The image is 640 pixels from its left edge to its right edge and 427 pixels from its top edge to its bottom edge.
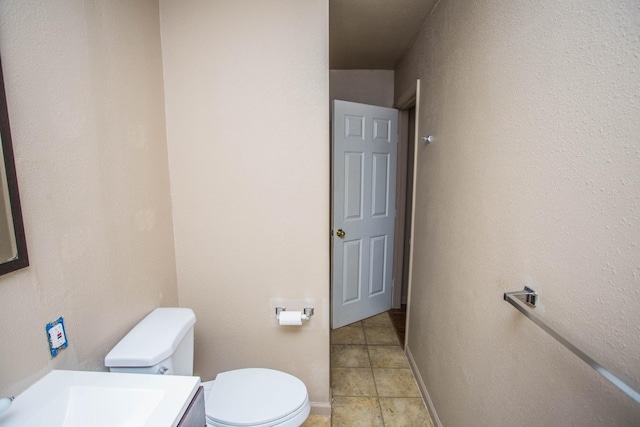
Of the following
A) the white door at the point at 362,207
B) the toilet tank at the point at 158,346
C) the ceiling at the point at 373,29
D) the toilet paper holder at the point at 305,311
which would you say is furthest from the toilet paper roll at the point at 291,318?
the ceiling at the point at 373,29

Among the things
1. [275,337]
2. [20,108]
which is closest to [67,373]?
[20,108]

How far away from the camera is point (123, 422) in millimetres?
771

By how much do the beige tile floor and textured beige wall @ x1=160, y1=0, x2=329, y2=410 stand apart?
0.75 ft

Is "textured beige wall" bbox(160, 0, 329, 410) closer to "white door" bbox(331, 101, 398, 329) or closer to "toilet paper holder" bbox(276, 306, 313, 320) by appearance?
"toilet paper holder" bbox(276, 306, 313, 320)

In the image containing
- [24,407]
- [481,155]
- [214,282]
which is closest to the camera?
[24,407]

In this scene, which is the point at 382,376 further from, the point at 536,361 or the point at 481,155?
the point at 481,155

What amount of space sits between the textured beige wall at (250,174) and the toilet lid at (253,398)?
326mm

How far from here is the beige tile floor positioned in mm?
1724

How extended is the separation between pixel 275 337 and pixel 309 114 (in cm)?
120

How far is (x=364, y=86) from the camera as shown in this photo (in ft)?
9.66

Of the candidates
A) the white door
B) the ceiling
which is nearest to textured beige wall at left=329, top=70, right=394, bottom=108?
the ceiling

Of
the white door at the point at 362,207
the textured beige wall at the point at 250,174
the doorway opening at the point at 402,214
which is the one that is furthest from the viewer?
the doorway opening at the point at 402,214

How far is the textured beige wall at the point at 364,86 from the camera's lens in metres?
2.93

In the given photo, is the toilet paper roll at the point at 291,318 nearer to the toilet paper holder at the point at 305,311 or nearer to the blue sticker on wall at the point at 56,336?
the toilet paper holder at the point at 305,311
